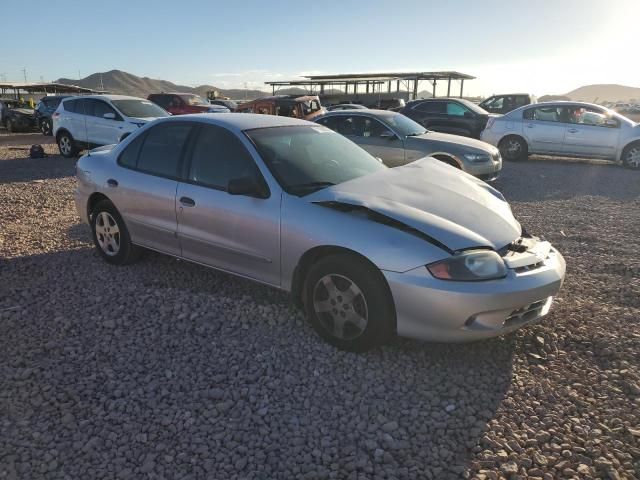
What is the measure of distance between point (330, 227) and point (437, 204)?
833 millimetres

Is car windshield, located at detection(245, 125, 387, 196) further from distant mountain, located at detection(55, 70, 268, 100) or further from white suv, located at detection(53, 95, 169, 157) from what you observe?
distant mountain, located at detection(55, 70, 268, 100)

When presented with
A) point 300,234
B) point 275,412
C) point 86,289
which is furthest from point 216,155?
point 275,412

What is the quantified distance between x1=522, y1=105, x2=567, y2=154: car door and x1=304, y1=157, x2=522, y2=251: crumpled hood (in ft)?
30.2

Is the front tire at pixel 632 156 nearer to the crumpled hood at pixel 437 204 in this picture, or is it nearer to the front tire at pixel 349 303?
the crumpled hood at pixel 437 204

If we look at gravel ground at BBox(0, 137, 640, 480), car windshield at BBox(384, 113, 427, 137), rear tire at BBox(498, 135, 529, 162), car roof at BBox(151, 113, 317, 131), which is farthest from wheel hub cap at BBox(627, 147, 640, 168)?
car roof at BBox(151, 113, 317, 131)

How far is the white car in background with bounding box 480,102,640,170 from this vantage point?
11852 mm

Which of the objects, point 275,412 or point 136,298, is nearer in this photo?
point 275,412

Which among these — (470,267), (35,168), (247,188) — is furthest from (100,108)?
(470,267)

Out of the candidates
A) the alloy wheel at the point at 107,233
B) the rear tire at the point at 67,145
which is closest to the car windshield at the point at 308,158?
the alloy wheel at the point at 107,233

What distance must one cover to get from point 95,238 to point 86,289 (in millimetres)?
866

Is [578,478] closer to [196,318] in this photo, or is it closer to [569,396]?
[569,396]

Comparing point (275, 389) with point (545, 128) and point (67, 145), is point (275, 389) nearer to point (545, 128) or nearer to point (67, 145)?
point (545, 128)

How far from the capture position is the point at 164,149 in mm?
4543

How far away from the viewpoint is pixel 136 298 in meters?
4.28
